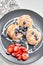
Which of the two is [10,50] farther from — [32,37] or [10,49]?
[32,37]

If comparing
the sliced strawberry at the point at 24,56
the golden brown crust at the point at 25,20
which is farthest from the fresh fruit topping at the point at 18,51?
the golden brown crust at the point at 25,20

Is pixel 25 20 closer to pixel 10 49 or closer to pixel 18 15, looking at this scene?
pixel 18 15

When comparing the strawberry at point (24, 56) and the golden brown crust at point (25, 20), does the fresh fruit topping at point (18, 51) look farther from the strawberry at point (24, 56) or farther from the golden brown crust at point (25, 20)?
the golden brown crust at point (25, 20)

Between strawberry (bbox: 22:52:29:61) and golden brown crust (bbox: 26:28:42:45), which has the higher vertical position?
golden brown crust (bbox: 26:28:42:45)

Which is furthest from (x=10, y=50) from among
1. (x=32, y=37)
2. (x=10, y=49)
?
(x=32, y=37)

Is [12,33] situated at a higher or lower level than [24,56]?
higher

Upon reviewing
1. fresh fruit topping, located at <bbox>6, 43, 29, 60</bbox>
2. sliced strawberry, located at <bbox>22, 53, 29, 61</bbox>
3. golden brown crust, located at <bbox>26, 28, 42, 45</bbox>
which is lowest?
sliced strawberry, located at <bbox>22, 53, 29, 61</bbox>

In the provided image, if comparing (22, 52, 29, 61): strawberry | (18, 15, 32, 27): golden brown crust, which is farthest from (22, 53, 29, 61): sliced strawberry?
(18, 15, 32, 27): golden brown crust

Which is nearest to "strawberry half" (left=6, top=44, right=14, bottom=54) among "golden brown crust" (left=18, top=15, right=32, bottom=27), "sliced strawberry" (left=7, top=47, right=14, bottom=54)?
"sliced strawberry" (left=7, top=47, right=14, bottom=54)

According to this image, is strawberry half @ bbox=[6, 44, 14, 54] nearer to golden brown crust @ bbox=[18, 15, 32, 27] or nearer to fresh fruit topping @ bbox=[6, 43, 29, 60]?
fresh fruit topping @ bbox=[6, 43, 29, 60]

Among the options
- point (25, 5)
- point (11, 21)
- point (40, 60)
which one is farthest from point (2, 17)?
point (40, 60)

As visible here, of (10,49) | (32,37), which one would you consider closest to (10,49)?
(10,49)

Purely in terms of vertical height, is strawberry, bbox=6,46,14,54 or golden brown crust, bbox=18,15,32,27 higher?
golden brown crust, bbox=18,15,32,27
